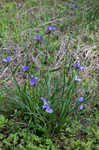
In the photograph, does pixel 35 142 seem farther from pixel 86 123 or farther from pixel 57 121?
pixel 86 123

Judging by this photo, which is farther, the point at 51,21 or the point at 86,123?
the point at 51,21

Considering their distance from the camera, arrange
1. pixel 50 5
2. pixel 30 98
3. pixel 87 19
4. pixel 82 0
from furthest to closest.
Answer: pixel 50 5 → pixel 82 0 → pixel 87 19 → pixel 30 98

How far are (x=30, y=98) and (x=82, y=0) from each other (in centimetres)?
251

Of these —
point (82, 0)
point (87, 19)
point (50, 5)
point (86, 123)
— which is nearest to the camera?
point (86, 123)

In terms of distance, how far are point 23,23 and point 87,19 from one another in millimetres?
1074

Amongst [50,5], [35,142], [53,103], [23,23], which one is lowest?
[35,142]

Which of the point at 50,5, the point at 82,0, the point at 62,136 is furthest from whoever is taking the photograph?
the point at 50,5

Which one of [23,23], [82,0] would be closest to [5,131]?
[23,23]

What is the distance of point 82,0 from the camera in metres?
3.49

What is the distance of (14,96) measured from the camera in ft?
6.36

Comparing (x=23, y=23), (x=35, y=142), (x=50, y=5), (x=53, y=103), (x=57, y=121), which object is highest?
(x=50, y=5)

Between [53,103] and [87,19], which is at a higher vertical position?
[87,19]

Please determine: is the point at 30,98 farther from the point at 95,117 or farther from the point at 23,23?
the point at 23,23

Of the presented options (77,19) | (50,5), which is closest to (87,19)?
(77,19)
